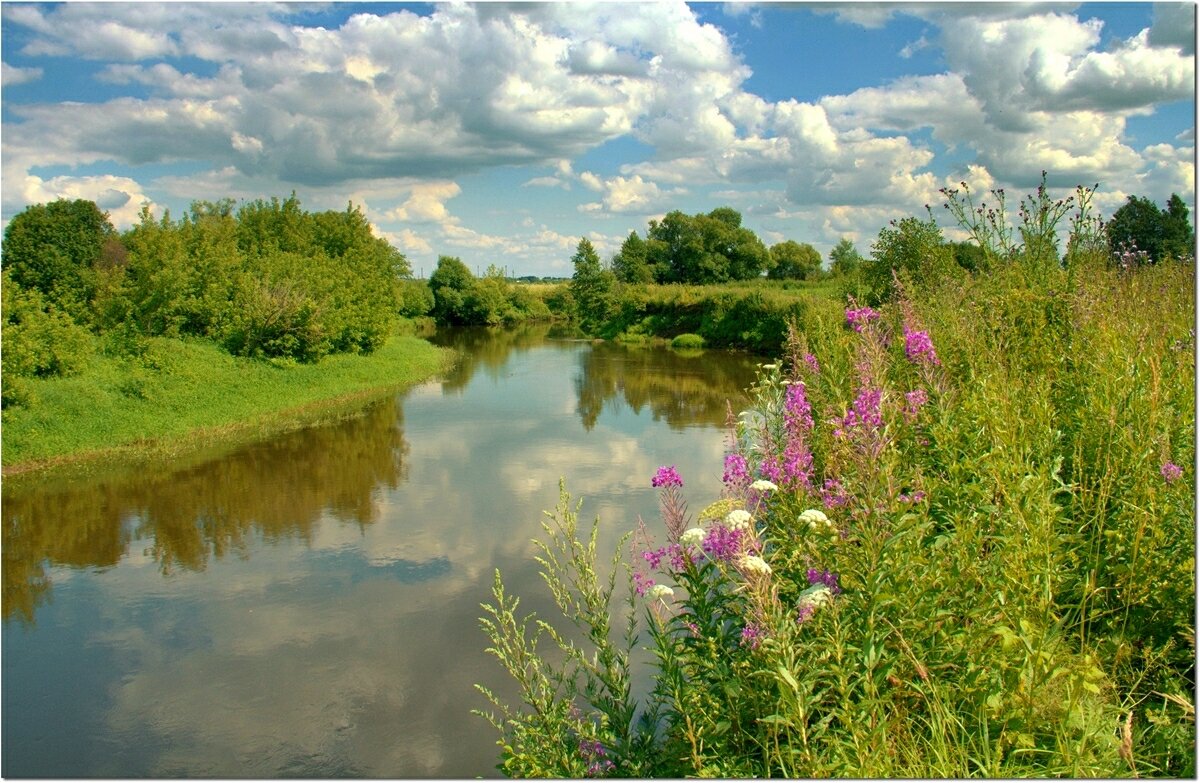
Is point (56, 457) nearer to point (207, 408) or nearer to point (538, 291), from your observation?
point (207, 408)

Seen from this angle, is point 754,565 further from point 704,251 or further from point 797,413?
point 704,251

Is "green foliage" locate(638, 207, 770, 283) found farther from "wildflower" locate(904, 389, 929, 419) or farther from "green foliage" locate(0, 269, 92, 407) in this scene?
"wildflower" locate(904, 389, 929, 419)

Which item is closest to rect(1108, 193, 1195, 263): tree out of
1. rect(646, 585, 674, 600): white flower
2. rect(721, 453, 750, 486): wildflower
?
rect(721, 453, 750, 486): wildflower

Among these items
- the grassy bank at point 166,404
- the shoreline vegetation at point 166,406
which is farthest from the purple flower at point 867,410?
the grassy bank at point 166,404

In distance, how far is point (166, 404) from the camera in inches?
706

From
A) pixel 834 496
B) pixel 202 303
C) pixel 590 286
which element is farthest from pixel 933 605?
pixel 590 286

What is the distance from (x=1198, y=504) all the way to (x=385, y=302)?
3130 centimetres

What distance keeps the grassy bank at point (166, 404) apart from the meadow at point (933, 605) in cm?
1469

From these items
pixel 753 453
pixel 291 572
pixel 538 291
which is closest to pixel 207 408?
pixel 291 572

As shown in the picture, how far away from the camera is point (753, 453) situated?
547 cm

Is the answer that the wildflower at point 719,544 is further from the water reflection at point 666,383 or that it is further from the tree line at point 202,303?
the tree line at point 202,303

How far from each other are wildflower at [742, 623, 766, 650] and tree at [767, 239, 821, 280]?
57474 millimetres

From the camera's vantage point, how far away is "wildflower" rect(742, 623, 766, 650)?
9.58 ft

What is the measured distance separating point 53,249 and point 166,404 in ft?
93.6
